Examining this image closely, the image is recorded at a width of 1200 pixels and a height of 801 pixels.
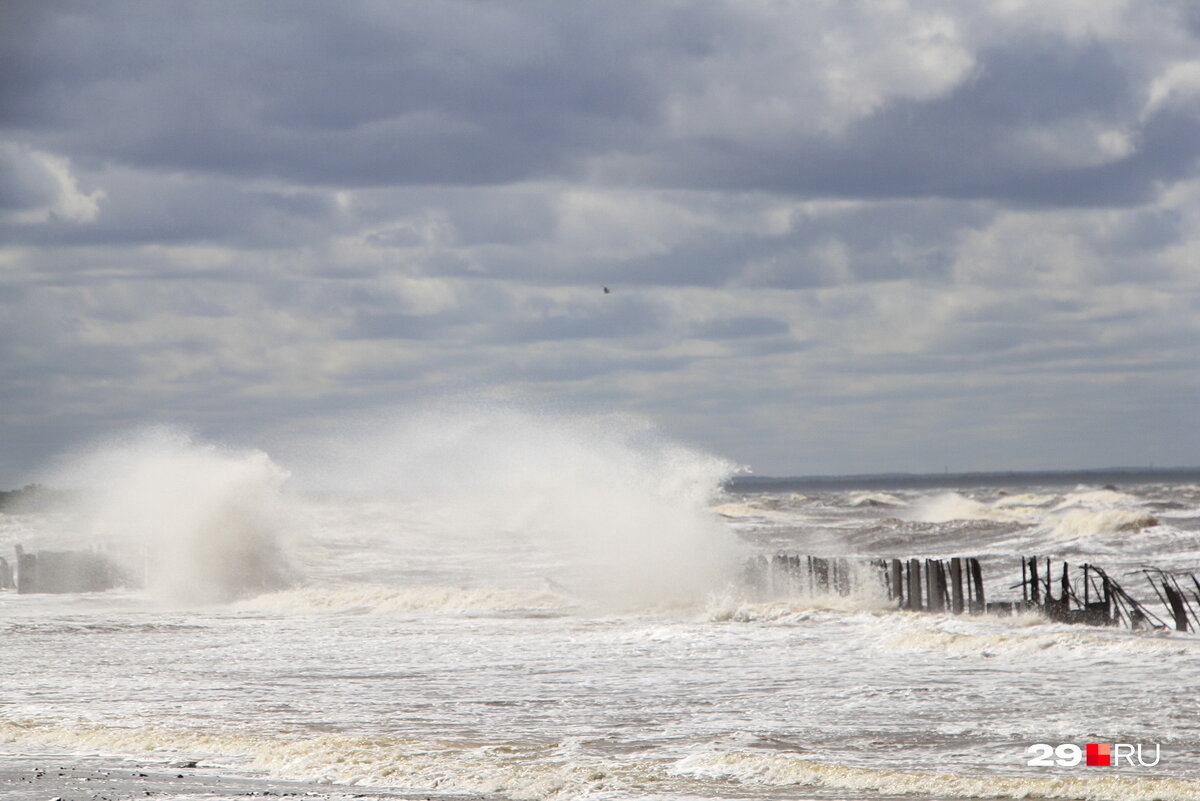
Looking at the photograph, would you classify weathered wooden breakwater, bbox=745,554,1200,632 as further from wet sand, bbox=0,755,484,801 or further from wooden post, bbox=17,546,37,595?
wooden post, bbox=17,546,37,595

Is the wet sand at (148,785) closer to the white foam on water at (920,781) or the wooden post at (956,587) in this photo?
the white foam on water at (920,781)

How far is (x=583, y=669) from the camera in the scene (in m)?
17.5

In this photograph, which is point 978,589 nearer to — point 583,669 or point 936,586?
point 936,586

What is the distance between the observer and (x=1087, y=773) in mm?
10609

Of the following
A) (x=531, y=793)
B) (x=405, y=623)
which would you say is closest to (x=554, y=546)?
(x=405, y=623)

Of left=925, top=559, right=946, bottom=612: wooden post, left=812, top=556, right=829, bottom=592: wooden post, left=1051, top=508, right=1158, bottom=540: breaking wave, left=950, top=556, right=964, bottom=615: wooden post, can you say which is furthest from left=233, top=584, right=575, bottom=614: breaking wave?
left=1051, top=508, right=1158, bottom=540: breaking wave

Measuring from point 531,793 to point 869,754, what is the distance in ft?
10.2

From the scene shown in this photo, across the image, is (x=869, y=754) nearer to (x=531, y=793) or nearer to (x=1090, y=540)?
(x=531, y=793)

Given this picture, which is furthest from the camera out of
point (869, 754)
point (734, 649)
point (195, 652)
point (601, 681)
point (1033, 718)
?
point (195, 652)

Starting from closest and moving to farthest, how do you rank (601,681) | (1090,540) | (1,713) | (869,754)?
(869,754), (1,713), (601,681), (1090,540)

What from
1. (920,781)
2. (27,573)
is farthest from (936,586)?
(27,573)

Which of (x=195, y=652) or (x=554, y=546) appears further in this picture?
(x=554, y=546)

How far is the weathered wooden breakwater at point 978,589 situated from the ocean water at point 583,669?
720 mm

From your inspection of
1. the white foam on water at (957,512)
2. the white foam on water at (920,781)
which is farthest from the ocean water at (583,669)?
the white foam on water at (957,512)
